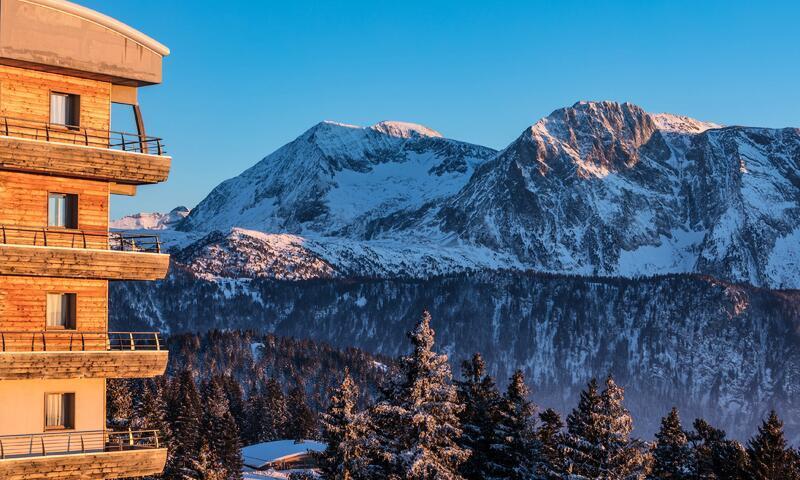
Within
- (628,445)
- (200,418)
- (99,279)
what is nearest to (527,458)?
A: (628,445)

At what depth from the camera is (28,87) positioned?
156 ft

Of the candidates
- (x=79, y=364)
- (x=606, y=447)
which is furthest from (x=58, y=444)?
(x=606, y=447)

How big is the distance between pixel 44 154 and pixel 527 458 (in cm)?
4051

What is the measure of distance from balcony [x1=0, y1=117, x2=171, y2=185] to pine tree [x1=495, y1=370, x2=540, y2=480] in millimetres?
35185

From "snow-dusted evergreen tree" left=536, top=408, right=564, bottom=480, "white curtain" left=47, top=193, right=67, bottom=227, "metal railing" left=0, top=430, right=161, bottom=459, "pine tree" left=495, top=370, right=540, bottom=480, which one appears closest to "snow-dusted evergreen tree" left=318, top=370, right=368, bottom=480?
"pine tree" left=495, top=370, right=540, bottom=480

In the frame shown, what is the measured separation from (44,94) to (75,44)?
6.97ft

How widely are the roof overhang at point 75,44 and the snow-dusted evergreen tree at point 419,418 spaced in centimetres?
2168

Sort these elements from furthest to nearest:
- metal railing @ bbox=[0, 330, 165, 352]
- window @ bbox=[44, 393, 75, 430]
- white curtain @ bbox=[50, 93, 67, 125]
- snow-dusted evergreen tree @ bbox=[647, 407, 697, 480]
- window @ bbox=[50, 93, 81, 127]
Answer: snow-dusted evergreen tree @ bbox=[647, 407, 697, 480], window @ bbox=[50, 93, 81, 127], white curtain @ bbox=[50, 93, 67, 125], window @ bbox=[44, 393, 75, 430], metal railing @ bbox=[0, 330, 165, 352]

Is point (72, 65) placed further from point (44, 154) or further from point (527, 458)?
point (527, 458)

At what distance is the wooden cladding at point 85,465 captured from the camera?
4519 cm

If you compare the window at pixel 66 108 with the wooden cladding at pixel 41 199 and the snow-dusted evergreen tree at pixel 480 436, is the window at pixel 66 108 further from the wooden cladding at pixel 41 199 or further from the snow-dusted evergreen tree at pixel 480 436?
the snow-dusted evergreen tree at pixel 480 436

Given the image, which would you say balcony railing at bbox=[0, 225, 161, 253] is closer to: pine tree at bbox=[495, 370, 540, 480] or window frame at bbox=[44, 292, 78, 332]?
window frame at bbox=[44, 292, 78, 332]

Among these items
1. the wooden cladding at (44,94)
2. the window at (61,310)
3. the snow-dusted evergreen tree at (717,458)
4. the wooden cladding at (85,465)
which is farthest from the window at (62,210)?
the snow-dusted evergreen tree at (717,458)

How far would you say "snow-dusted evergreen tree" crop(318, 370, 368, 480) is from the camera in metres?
75.2
